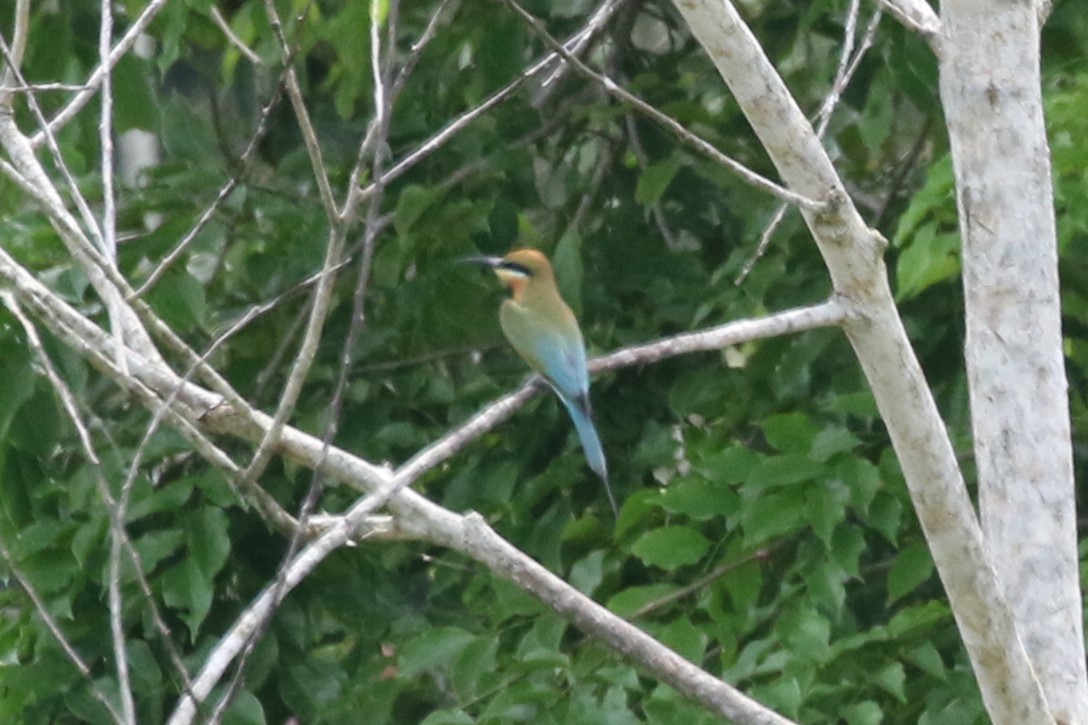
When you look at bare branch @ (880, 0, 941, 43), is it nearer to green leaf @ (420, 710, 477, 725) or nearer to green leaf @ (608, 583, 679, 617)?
green leaf @ (608, 583, 679, 617)

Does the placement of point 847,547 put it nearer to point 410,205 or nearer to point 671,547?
point 671,547

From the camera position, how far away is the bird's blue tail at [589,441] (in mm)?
3025

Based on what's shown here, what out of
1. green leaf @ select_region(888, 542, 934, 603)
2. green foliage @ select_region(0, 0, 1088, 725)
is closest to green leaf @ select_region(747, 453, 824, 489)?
green foliage @ select_region(0, 0, 1088, 725)

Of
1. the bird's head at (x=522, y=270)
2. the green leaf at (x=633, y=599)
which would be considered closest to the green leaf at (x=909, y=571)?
the green leaf at (x=633, y=599)

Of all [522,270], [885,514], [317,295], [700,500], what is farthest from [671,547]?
[522,270]

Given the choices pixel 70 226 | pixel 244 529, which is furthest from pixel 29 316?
pixel 70 226

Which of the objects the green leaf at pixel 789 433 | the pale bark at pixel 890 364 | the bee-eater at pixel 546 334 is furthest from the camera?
the bee-eater at pixel 546 334

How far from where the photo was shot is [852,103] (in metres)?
3.39

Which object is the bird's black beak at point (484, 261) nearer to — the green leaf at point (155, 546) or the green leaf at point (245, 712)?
the green leaf at point (155, 546)

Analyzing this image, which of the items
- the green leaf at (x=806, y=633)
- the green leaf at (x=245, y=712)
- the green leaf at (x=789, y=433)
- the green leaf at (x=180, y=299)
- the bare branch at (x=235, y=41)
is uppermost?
the bare branch at (x=235, y=41)

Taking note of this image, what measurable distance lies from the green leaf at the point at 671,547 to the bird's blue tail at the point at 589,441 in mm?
400

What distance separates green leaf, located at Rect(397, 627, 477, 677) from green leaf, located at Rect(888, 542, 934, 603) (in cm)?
68

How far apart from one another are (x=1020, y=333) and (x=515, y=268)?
1.76m

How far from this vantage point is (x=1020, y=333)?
192 cm
